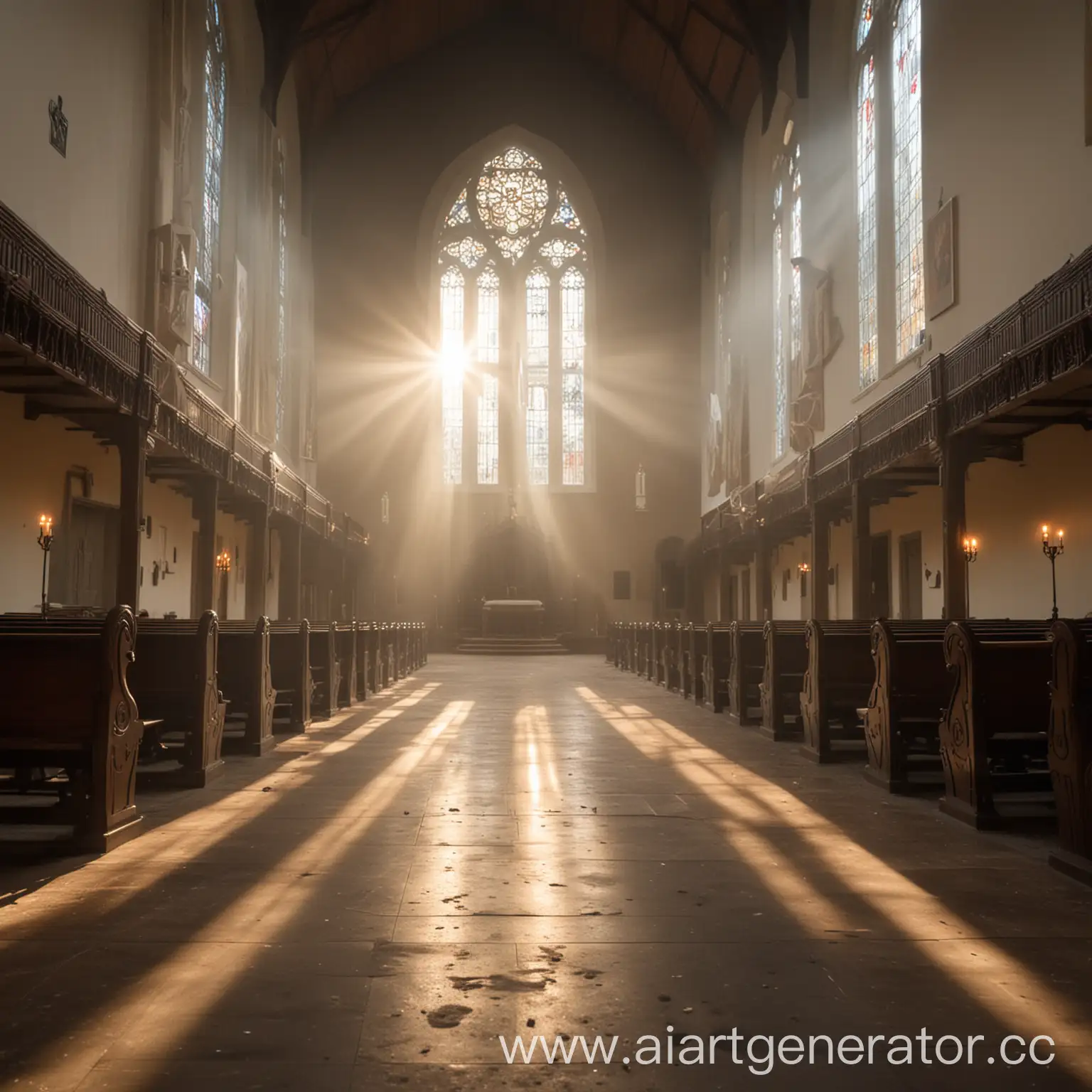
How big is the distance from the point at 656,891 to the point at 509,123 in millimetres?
34500

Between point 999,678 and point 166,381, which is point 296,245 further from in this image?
point 999,678

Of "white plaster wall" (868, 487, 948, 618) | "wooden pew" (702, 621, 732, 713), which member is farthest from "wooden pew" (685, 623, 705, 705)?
"white plaster wall" (868, 487, 948, 618)

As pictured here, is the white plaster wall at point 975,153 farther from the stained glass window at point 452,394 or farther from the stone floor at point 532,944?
the stained glass window at point 452,394

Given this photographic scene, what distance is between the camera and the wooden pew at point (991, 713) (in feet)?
18.1

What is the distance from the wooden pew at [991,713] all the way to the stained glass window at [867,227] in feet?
46.0

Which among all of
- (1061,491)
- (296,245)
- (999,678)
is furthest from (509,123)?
(999,678)

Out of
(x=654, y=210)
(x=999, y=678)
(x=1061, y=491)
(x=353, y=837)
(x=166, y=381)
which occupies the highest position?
(x=654, y=210)

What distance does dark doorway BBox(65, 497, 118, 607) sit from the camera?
14586 millimetres

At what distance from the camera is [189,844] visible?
501 centimetres

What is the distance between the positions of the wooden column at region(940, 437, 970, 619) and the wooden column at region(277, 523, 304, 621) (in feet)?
47.9

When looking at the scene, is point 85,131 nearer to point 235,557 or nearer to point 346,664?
point 346,664

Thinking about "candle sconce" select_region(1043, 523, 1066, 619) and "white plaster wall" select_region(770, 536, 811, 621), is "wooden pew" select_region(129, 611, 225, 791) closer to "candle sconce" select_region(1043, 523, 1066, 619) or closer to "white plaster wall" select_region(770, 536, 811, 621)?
"candle sconce" select_region(1043, 523, 1066, 619)

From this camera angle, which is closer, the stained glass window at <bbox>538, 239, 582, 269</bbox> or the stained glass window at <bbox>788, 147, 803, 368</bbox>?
the stained glass window at <bbox>788, 147, 803, 368</bbox>

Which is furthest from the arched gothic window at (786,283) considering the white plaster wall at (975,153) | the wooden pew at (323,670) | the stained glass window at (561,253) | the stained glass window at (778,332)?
the wooden pew at (323,670)
